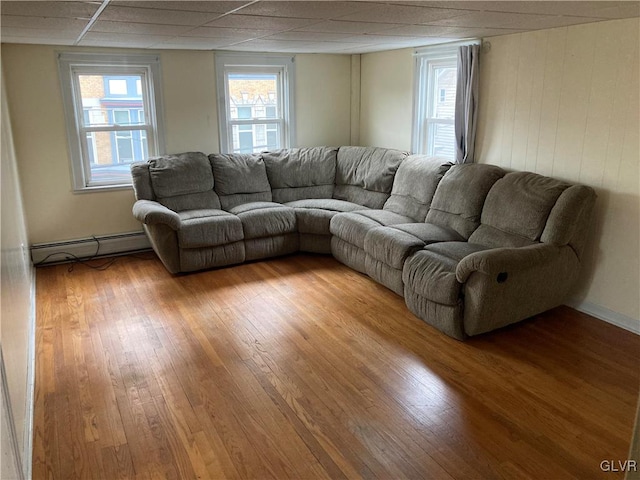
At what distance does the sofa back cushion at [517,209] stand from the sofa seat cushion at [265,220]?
1.77 m

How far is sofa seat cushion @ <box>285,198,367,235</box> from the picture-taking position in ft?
15.9

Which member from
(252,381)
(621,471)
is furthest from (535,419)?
(252,381)

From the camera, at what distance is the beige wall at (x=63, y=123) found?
450cm

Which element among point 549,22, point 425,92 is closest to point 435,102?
point 425,92

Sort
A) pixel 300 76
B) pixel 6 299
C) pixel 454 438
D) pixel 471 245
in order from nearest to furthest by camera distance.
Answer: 1. pixel 6 299
2. pixel 454 438
3. pixel 471 245
4. pixel 300 76

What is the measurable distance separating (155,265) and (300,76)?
2.67 meters

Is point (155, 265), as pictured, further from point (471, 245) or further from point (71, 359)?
point (471, 245)

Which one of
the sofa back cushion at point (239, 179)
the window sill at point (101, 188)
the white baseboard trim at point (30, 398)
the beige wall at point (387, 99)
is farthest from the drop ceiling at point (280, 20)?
the white baseboard trim at point (30, 398)

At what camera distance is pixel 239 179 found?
5.20 metres

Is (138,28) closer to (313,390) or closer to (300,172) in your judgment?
(300,172)

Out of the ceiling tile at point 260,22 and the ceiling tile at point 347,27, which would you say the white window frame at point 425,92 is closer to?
the ceiling tile at point 347,27

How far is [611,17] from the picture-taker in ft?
10.4

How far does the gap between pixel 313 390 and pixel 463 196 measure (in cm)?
215

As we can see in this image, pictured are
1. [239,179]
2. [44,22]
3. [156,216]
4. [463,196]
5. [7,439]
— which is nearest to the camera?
[7,439]
